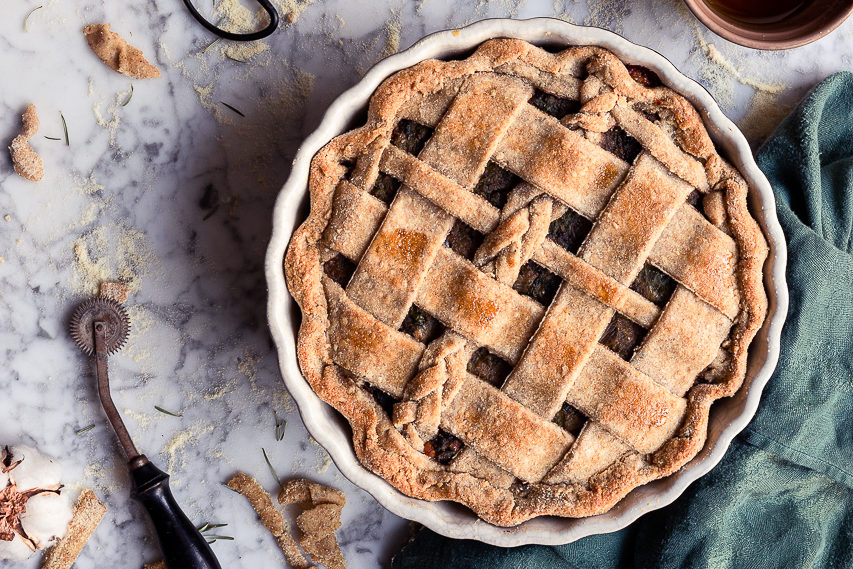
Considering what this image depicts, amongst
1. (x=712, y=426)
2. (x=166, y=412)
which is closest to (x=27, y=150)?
(x=166, y=412)

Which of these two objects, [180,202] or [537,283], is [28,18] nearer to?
[180,202]

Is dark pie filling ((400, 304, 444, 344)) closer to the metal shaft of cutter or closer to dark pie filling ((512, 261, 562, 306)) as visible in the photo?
dark pie filling ((512, 261, 562, 306))

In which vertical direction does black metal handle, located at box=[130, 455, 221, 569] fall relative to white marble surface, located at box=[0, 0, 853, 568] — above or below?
below

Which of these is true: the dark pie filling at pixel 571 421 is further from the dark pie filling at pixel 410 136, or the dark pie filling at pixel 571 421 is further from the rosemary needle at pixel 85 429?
the rosemary needle at pixel 85 429

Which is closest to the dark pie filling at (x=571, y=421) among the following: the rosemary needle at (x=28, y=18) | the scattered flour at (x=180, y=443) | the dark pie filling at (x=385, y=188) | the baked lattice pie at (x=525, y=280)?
the baked lattice pie at (x=525, y=280)

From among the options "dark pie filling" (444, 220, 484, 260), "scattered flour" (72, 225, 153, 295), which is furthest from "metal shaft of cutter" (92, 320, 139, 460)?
"dark pie filling" (444, 220, 484, 260)

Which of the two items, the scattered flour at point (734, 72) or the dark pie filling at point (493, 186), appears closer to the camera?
the dark pie filling at point (493, 186)

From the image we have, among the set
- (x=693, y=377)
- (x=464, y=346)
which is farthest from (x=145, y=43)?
(x=693, y=377)
